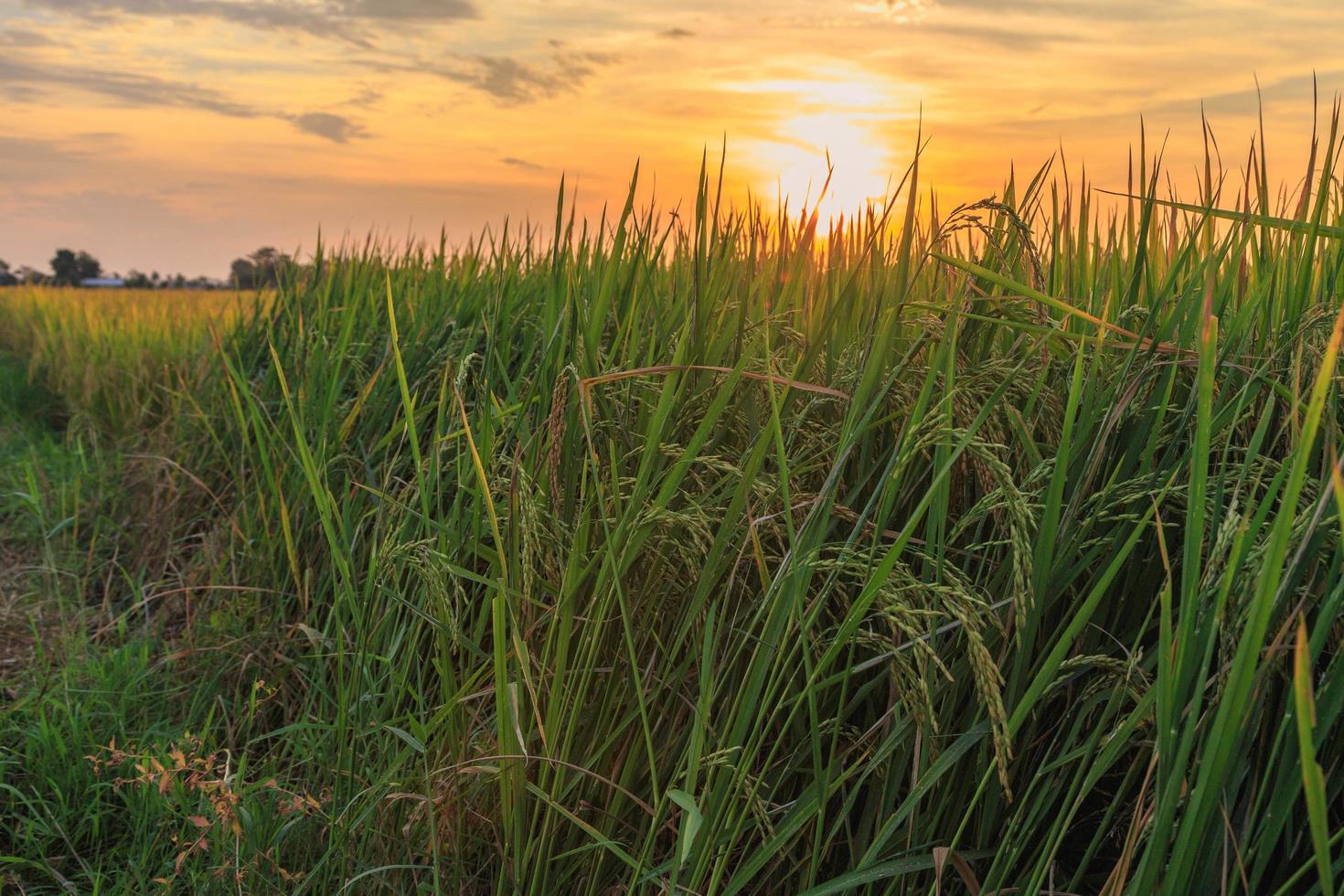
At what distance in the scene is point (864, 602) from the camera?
1.02 metres

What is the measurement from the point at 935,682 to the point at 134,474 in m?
4.17

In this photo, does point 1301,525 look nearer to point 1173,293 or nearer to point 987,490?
point 987,490

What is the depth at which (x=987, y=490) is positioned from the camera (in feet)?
3.97

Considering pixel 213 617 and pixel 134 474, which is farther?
pixel 134 474

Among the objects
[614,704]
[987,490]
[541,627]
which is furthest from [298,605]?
[987,490]

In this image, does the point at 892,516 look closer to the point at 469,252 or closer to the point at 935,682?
the point at 935,682

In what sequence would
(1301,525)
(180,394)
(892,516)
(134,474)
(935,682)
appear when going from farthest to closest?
(134,474), (180,394), (892,516), (935,682), (1301,525)

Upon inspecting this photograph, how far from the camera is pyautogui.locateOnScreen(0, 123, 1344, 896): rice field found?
3.22 feet

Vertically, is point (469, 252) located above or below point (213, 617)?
above

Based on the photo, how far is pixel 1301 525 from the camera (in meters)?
0.90

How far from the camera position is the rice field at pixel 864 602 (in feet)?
3.22

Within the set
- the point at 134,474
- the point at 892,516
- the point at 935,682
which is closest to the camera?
the point at 935,682

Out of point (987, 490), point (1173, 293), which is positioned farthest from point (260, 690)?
point (1173, 293)

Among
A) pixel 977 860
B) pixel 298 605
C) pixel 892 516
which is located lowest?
pixel 298 605
